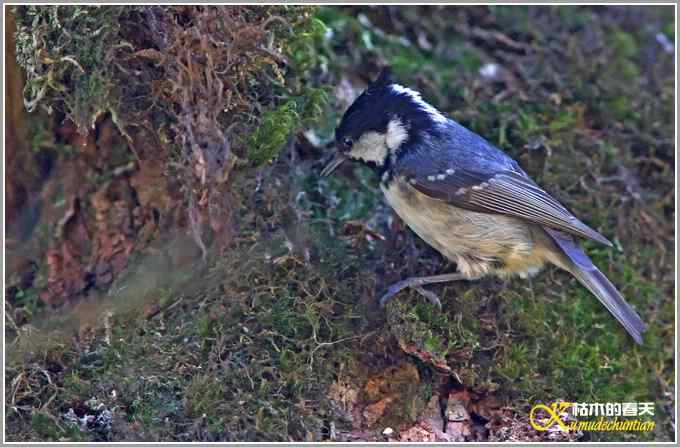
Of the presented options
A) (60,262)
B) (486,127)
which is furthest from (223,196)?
(486,127)

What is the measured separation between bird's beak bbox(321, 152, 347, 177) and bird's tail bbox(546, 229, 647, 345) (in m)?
1.03

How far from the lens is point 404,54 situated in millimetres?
4531

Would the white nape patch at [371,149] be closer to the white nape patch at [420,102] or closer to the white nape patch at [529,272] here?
the white nape patch at [420,102]

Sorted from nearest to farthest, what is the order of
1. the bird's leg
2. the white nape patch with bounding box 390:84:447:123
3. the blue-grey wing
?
the bird's leg → the blue-grey wing → the white nape patch with bounding box 390:84:447:123

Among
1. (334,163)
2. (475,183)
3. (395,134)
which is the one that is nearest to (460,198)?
(475,183)

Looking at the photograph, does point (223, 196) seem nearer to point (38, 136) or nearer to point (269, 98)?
point (269, 98)

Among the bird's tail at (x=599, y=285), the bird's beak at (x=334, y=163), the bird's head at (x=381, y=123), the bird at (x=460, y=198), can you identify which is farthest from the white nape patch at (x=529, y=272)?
the bird's beak at (x=334, y=163)

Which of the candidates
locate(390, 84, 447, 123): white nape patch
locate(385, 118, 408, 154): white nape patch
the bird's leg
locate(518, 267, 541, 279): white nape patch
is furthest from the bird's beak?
locate(518, 267, 541, 279): white nape patch

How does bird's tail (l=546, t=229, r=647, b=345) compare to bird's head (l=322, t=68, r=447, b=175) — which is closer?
bird's tail (l=546, t=229, r=647, b=345)

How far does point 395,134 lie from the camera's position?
3670 mm

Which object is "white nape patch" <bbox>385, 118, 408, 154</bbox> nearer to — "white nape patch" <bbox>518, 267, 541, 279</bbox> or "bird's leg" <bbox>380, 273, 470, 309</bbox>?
"bird's leg" <bbox>380, 273, 470, 309</bbox>

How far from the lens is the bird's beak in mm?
3729

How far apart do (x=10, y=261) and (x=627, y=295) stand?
3069 mm

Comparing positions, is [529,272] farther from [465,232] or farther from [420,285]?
[420,285]
